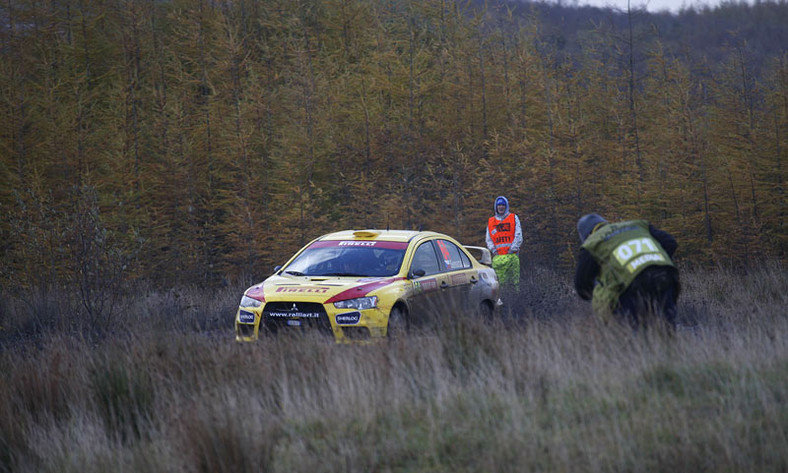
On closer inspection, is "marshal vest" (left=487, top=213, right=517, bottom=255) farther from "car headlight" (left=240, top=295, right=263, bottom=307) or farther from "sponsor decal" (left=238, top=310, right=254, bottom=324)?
"sponsor decal" (left=238, top=310, right=254, bottom=324)

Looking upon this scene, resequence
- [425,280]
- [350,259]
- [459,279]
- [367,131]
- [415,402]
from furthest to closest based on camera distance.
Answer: [367,131] → [459,279] → [350,259] → [425,280] → [415,402]

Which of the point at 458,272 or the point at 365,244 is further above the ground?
the point at 365,244

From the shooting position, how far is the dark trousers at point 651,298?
6961 millimetres

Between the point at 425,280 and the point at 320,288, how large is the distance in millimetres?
1549

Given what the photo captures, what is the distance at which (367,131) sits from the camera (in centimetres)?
2741

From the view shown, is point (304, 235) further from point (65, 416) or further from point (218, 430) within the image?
point (218, 430)

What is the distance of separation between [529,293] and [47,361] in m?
7.78

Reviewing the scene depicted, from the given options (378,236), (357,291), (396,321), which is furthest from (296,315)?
(378,236)

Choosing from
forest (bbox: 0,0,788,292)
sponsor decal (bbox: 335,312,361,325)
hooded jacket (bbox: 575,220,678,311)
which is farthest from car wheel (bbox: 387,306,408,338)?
forest (bbox: 0,0,788,292)

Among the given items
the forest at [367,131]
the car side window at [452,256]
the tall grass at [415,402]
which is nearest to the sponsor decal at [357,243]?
the car side window at [452,256]

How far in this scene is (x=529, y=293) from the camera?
13.2 metres

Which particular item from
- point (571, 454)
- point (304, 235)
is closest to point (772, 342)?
point (571, 454)

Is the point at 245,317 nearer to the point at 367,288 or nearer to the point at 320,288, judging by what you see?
the point at 320,288

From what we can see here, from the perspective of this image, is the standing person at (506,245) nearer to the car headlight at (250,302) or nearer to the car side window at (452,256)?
the car side window at (452,256)
